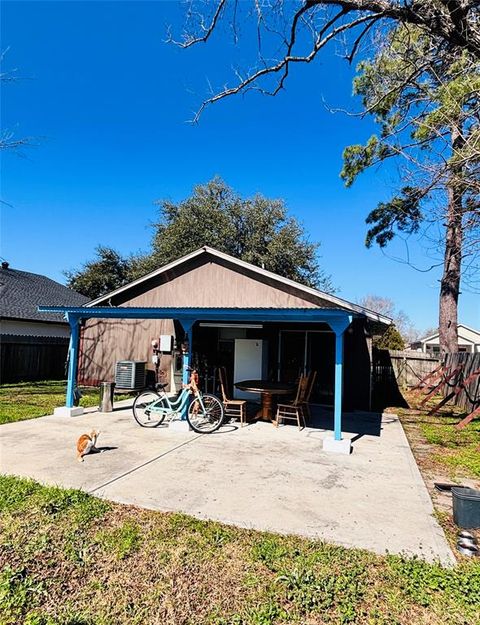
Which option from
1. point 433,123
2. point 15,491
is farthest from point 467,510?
point 433,123

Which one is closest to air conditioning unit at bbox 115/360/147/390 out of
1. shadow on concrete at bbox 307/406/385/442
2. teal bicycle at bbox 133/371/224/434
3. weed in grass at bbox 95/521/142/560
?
teal bicycle at bbox 133/371/224/434

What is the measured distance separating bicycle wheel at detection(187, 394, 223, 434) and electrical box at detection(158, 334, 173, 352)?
4.83 metres

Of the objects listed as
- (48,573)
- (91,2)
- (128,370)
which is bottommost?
(48,573)

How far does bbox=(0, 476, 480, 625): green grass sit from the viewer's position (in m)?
2.34

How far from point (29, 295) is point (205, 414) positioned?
45.3ft

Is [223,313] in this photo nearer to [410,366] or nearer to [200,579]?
[200,579]

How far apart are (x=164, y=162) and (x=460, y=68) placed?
12.4 metres

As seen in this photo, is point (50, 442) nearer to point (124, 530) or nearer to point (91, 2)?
point (124, 530)

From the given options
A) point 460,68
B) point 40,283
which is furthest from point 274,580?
point 40,283

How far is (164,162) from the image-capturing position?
1523cm

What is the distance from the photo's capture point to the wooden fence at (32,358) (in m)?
13.5

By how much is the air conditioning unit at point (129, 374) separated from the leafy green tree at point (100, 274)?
45.4 feet

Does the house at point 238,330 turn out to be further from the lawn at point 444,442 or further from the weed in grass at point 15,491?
the weed in grass at point 15,491

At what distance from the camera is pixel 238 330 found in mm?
11555
